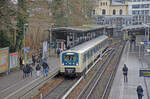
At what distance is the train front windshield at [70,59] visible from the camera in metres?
20.2

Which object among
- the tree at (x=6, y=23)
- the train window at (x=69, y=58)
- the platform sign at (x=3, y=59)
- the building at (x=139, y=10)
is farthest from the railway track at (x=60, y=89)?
A: the building at (x=139, y=10)

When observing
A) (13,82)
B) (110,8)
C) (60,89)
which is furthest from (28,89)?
(110,8)

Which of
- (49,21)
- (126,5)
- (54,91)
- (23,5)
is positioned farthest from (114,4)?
(54,91)

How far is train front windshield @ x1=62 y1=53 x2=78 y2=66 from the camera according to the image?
20172mm

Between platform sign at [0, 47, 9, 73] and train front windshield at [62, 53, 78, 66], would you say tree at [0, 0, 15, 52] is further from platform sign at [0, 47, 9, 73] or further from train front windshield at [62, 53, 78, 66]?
train front windshield at [62, 53, 78, 66]

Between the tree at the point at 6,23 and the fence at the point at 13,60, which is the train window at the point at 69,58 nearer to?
the fence at the point at 13,60

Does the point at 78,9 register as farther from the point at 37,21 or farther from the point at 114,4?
the point at 114,4

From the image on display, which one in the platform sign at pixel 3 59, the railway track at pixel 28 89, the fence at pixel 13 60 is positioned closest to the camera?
the railway track at pixel 28 89

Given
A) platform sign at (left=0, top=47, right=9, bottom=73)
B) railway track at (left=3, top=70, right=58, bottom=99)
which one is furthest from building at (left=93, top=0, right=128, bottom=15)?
railway track at (left=3, top=70, right=58, bottom=99)

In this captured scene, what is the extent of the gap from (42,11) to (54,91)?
1814 cm

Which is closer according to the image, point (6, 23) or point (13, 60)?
point (6, 23)

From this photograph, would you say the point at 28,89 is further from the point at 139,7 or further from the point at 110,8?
the point at 110,8

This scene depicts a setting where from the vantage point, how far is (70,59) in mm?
20234

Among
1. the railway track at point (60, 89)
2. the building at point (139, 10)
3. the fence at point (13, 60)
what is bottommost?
the railway track at point (60, 89)
